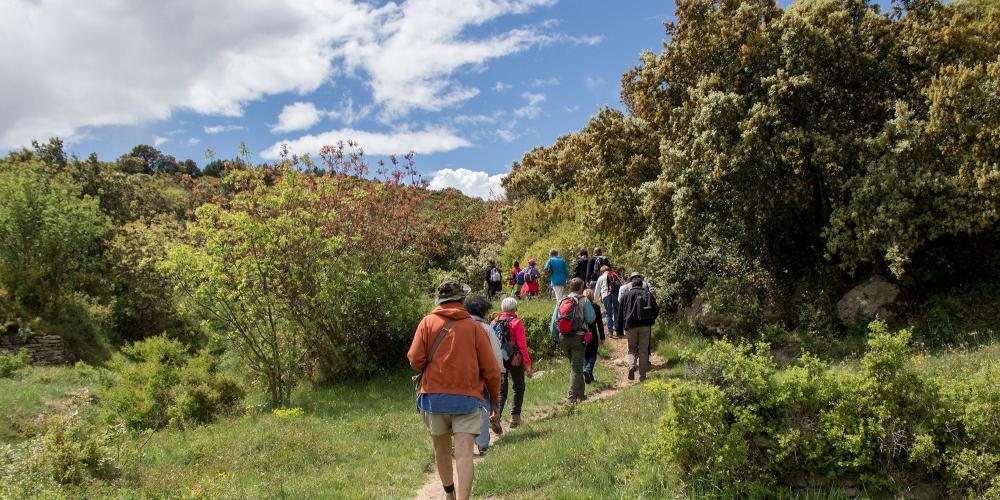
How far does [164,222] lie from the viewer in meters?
29.7

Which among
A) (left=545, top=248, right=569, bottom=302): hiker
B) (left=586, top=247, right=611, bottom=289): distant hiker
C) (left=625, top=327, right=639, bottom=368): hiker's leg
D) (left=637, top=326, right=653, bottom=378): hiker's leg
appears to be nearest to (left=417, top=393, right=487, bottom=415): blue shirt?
(left=625, top=327, right=639, bottom=368): hiker's leg

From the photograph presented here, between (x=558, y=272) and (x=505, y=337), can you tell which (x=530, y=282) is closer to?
(x=558, y=272)

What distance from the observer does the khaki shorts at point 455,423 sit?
16.3 feet

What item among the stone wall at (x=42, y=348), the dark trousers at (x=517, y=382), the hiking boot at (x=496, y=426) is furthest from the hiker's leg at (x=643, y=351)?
the stone wall at (x=42, y=348)

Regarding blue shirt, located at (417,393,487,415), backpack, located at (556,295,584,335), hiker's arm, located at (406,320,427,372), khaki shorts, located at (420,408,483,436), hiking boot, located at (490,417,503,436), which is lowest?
hiking boot, located at (490,417,503,436)

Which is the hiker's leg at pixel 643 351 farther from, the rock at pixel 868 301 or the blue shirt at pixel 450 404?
the blue shirt at pixel 450 404

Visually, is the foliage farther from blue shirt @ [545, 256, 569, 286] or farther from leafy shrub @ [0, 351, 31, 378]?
leafy shrub @ [0, 351, 31, 378]

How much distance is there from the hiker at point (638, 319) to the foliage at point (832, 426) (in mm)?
4990

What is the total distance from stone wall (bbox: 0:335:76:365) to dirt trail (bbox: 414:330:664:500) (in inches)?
829

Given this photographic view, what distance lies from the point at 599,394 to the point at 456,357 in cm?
580

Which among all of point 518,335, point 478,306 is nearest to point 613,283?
point 518,335

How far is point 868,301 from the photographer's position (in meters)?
10.9

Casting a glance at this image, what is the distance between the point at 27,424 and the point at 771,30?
62.5ft

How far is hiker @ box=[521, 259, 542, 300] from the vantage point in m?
19.7
